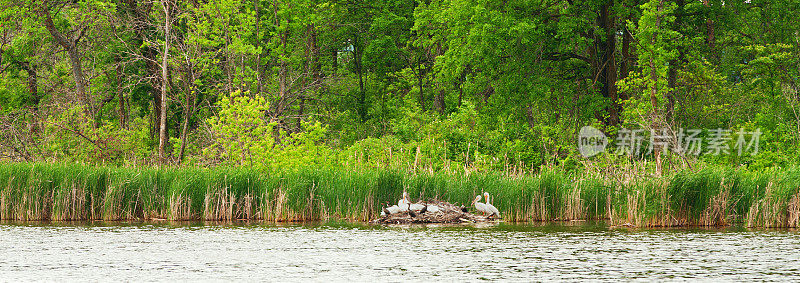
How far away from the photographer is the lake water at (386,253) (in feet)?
37.0

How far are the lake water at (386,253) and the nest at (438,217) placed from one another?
2.18 feet

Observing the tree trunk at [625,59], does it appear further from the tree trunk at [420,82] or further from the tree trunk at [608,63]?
the tree trunk at [420,82]

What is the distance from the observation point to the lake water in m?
11.3

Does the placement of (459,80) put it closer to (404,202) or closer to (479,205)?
(479,205)

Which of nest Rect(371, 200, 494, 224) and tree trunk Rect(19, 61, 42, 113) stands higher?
tree trunk Rect(19, 61, 42, 113)

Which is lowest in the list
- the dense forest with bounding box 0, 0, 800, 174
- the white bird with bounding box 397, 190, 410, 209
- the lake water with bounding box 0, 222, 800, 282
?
the lake water with bounding box 0, 222, 800, 282

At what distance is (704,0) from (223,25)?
1718 cm

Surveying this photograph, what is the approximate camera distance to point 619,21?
1260 inches

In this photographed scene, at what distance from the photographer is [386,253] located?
13.5 m

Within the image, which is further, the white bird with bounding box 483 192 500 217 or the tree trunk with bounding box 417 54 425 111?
the tree trunk with bounding box 417 54 425 111

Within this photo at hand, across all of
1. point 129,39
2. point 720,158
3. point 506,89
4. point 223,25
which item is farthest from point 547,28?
point 129,39

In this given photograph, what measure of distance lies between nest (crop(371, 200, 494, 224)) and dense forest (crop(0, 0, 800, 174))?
16.3ft

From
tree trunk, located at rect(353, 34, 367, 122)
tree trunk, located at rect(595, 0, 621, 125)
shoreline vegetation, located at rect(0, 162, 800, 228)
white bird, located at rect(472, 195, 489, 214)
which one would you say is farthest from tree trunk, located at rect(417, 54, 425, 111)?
white bird, located at rect(472, 195, 489, 214)

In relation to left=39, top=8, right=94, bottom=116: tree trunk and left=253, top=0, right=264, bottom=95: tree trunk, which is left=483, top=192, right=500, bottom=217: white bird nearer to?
left=253, top=0, right=264, bottom=95: tree trunk
